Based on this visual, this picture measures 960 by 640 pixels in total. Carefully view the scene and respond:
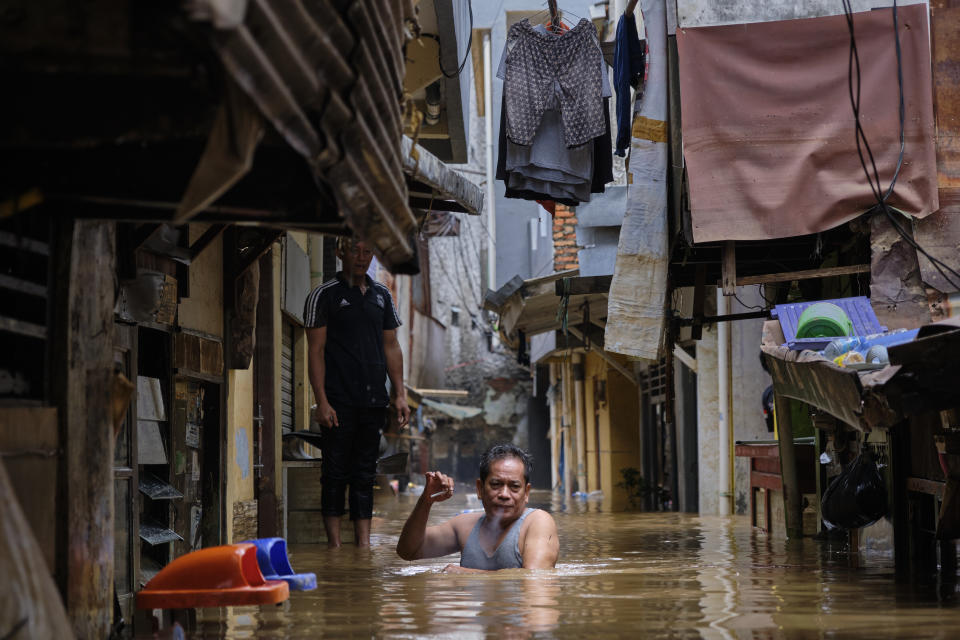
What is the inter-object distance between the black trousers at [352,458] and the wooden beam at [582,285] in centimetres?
531

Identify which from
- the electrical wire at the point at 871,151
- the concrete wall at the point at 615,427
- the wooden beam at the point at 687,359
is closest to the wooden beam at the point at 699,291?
the electrical wire at the point at 871,151

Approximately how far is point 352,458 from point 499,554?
1.92m

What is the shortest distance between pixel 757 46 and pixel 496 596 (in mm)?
5398

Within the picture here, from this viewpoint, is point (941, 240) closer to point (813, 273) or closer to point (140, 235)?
point (813, 273)

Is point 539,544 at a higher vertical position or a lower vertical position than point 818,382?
lower

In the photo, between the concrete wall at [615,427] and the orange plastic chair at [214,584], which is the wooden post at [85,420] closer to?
the orange plastic chair at [214,584]

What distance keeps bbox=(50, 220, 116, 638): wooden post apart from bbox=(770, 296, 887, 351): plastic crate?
439 cm

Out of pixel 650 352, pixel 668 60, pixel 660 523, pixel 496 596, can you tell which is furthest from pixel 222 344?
pixel 660 523

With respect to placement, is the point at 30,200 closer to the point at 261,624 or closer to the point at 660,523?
the point at 261,624

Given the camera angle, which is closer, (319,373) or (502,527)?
(502,527)

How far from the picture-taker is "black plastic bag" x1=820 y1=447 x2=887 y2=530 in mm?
7113

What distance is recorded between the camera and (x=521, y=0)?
973 inches

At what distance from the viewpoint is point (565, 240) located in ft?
63.0

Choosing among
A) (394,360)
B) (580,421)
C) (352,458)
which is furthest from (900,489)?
(580,421)
